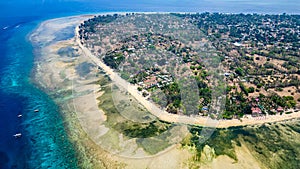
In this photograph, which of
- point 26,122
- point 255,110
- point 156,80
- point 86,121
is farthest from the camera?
point 156,80

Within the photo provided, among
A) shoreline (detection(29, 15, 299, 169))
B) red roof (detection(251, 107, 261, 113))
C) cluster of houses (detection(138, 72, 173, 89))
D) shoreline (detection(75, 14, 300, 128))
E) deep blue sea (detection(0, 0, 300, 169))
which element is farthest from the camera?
cluster of houses (detection(138, 72, 173, 89))

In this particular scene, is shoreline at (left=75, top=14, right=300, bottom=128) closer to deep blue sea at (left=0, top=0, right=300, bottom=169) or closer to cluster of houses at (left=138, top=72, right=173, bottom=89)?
cluster of houses at (left=138, top=72, right=173, bottom=89)

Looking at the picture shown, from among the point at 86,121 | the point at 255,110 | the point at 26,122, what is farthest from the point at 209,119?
the point at 26,122

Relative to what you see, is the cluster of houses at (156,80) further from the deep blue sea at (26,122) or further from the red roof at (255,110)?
the deep blue sea at (26,122)

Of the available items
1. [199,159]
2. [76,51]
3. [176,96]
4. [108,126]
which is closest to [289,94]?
[176,96]

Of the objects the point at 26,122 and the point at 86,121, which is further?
the point at 26,122

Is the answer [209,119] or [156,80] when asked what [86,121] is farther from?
[209,119]

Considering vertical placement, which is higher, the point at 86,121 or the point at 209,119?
the point at 209,119

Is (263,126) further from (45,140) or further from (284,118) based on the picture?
(45,140)

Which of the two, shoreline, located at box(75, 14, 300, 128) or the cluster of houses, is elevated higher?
the cluster of houses

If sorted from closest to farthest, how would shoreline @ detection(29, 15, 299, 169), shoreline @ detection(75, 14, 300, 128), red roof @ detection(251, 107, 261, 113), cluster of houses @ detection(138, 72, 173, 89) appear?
shoreline @ detection(29, 15, 299, 169)
shoreline @ detection(75, 14, 300, 128)
red roof @ detection(251, 107, 261, 113)
cluster of houses @ detection(138, 72, 173, 89)

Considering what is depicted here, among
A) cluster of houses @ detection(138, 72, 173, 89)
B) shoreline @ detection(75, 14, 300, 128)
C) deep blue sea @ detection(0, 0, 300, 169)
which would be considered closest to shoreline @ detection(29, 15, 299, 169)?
shoreline @ detection(75, 14, 300, 128)
